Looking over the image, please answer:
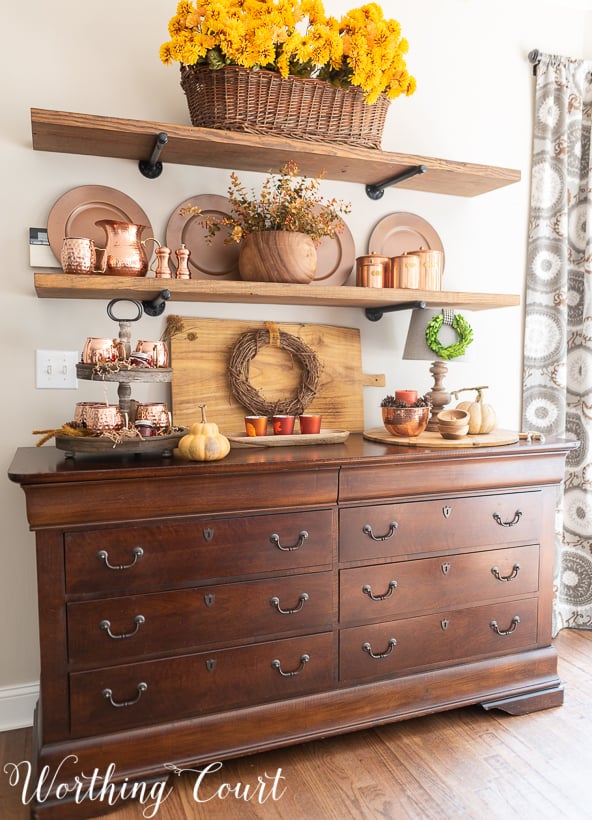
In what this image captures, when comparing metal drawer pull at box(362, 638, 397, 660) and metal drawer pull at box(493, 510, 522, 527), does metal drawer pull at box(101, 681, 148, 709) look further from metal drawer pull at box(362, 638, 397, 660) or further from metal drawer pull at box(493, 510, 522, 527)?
metal drawer pull at box(493, 510, 522, 527)

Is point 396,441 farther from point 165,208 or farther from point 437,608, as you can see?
point 165,208

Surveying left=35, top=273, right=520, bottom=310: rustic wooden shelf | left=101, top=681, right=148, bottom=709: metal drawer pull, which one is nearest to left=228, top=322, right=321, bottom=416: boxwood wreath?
left=35, top=273, right=520, bottom=310: rustic wooden shelf

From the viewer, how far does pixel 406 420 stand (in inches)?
86.5

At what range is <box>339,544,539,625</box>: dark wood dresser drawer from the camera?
200 centimetres

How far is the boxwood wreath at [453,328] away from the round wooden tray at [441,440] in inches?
11.8

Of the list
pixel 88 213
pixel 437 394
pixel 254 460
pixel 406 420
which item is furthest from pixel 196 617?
pixel 88 213

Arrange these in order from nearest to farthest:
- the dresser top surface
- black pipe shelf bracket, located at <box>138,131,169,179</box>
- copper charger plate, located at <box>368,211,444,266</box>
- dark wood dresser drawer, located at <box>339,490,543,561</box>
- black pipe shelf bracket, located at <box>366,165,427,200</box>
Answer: the dresser top surface → dark wood dresser drawer, located at <box>339,490,543,561</box> → black pipe shelf bracket, located at <box>138,131,169,179</box> → black pipe shelf bracket, located at <box>366,165,427,200</box> → copper charger plate, located at <box>368,211,444,266</box>

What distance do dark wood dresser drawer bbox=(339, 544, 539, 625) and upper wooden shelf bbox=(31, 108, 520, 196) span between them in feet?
4.34

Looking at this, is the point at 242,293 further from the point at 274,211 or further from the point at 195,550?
the point at 195,550

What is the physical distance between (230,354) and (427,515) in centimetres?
87

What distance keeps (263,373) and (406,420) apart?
0.55 meters

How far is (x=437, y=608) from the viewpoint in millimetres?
2109

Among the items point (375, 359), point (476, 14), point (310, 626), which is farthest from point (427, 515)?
point (476, 14)

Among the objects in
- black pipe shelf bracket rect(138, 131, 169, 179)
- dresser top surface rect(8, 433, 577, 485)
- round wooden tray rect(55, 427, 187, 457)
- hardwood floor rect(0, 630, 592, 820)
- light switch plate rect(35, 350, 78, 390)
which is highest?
black pipe shelf bracket rect(138, 131, 169, 179)
